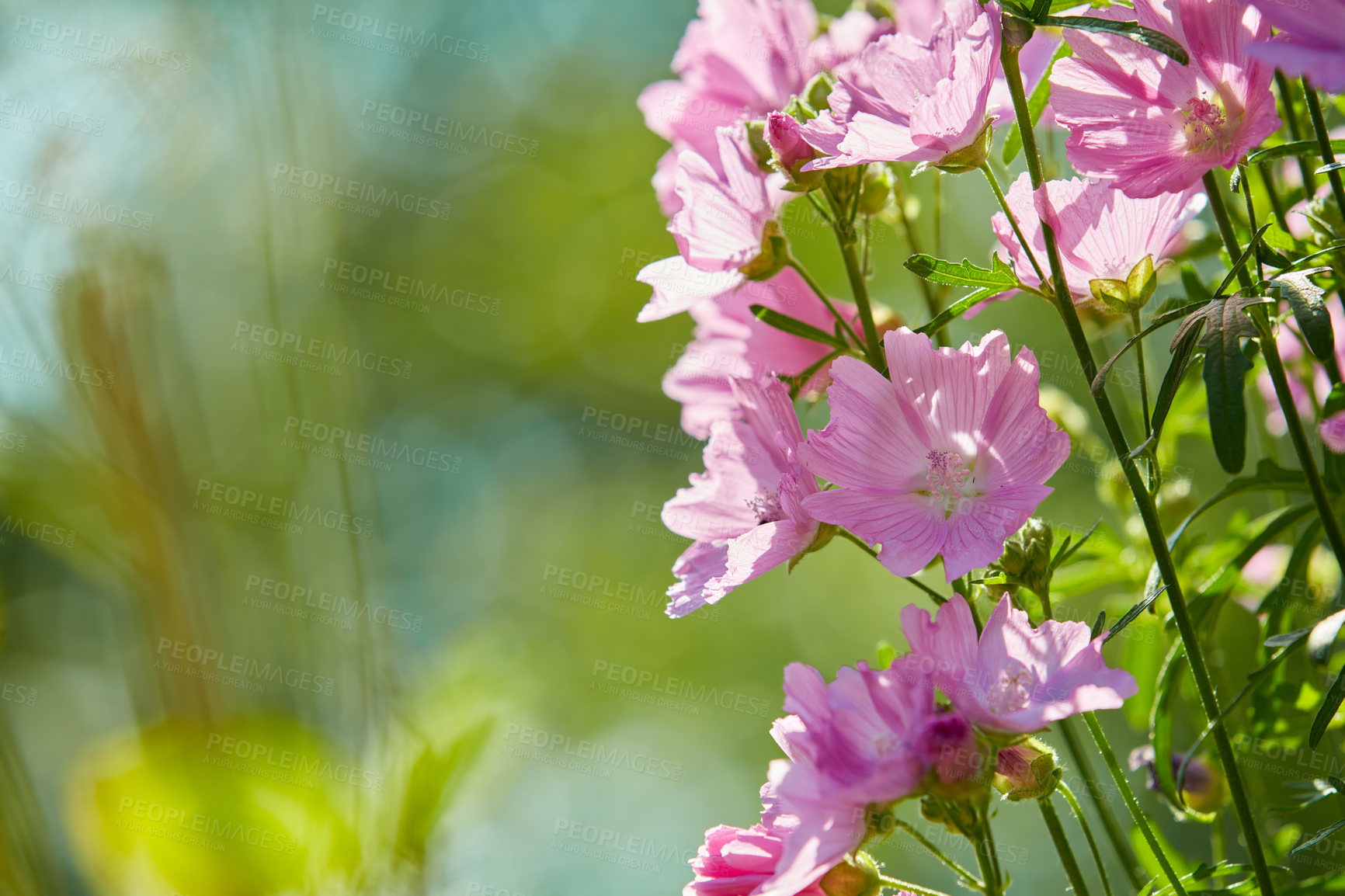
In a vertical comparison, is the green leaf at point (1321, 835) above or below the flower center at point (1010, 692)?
below

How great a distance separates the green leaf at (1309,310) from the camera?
50 centimetres

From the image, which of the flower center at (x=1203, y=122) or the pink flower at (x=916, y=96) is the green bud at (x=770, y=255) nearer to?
the pink flower at (x=916, y=96)

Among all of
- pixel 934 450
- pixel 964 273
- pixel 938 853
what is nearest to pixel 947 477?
pixel 934 450

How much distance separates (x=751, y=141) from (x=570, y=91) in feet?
15.7

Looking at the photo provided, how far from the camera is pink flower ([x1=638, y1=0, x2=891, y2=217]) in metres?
0.92

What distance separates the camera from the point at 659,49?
5.46 m

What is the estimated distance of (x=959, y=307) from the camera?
63 centimetres

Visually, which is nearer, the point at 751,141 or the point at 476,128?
the point at 751,141

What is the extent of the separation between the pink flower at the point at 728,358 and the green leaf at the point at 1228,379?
1.14 feet

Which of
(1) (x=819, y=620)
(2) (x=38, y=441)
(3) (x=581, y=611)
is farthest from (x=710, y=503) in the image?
(1) (x=819, y=620)

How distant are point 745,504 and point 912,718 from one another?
0.29 m

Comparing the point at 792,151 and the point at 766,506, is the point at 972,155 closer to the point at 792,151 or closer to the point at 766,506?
the point at 792,151

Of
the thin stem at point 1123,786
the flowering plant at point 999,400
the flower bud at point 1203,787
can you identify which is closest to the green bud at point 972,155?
the flowering plant at point 999,400

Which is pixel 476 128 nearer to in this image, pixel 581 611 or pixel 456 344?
pixel 456 344
